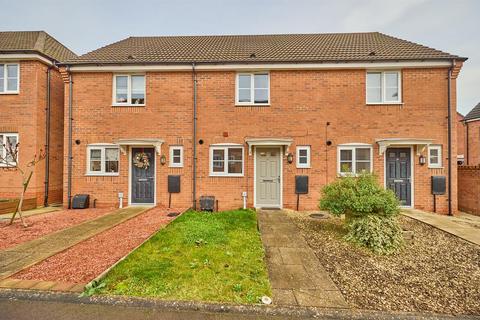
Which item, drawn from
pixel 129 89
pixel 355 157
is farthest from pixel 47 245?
pixel 355 157


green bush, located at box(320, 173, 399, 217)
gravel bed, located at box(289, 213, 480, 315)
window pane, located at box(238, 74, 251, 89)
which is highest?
window pane, located at box(238, 74, 251, 89)

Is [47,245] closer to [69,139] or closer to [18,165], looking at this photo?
[69,139]

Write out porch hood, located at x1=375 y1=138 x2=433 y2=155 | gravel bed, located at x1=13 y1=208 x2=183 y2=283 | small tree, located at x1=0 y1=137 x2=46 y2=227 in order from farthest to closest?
1. porch hood, located at x1=375 y1=138 x2=433 y2=155
2. small tree, located at x1=0 y1=137 x2=46 y2=227
3. gravel bed, located at x1=13 y1=208 x2=183 y2=283

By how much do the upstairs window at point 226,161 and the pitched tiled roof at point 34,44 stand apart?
350 inches

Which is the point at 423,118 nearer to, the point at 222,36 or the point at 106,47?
the point at 222,36

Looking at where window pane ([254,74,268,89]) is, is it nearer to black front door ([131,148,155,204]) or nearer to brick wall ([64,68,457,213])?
brick wall ([64,68,457,213])

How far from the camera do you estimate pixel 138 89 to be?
9.98 meters

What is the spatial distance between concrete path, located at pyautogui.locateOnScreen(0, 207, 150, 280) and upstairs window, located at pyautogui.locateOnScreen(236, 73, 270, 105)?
6.39m

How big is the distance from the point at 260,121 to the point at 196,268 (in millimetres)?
6713

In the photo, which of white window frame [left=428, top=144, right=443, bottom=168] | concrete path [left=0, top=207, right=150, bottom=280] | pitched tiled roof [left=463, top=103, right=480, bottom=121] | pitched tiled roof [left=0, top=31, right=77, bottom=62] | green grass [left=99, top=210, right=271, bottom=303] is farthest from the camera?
pitched tiled roof [left=463, top=103, right=480, bottom=121]

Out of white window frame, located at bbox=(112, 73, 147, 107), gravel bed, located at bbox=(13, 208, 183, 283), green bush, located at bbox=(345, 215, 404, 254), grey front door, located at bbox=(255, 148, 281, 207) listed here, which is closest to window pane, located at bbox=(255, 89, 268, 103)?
Answer: grey front door, located at bbox=(255, 148, 281, 207)

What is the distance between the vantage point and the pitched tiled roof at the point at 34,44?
10.7 meters

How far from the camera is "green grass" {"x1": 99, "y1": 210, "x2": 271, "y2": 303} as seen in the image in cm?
344

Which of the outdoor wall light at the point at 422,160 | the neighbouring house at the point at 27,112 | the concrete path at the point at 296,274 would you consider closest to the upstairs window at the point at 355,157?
the outdoor wall light at the point at 422,160
